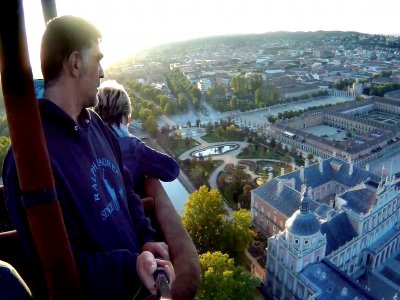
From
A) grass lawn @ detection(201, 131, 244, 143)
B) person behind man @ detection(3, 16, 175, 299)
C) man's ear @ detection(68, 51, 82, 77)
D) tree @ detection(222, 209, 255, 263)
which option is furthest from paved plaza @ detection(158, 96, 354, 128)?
man's ear @ detection(68, 51, 82, 77)

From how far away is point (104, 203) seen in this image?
2.20 m

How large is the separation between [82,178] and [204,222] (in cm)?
1355

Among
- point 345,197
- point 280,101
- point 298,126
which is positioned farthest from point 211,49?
point 345,197

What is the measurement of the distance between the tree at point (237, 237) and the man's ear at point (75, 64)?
13644 mm

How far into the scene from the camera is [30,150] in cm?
148

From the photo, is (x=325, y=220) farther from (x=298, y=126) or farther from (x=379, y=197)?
(x=298, y=126)

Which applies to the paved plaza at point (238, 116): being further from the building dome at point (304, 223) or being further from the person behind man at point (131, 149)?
the person behind man at point (131, 149)

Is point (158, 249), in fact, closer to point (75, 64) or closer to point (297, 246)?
point (75, 64)

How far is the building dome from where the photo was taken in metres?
12.7

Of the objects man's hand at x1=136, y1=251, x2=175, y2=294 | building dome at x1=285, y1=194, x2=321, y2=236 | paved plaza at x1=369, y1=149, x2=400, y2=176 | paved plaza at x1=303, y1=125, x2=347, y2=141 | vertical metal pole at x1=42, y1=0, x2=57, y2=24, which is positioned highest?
vertical metal pole at x1=42, y1=0, x2=57, y2=24

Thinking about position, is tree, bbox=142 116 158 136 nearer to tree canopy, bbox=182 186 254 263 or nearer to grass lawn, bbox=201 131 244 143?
grass lawn, bbox=201 131 244 143

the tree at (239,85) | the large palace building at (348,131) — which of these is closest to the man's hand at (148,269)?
the large palace building at (348,131)

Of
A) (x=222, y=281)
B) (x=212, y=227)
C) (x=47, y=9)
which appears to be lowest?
(x=212, y=227)

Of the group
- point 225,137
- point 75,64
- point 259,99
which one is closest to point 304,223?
point 75,64
